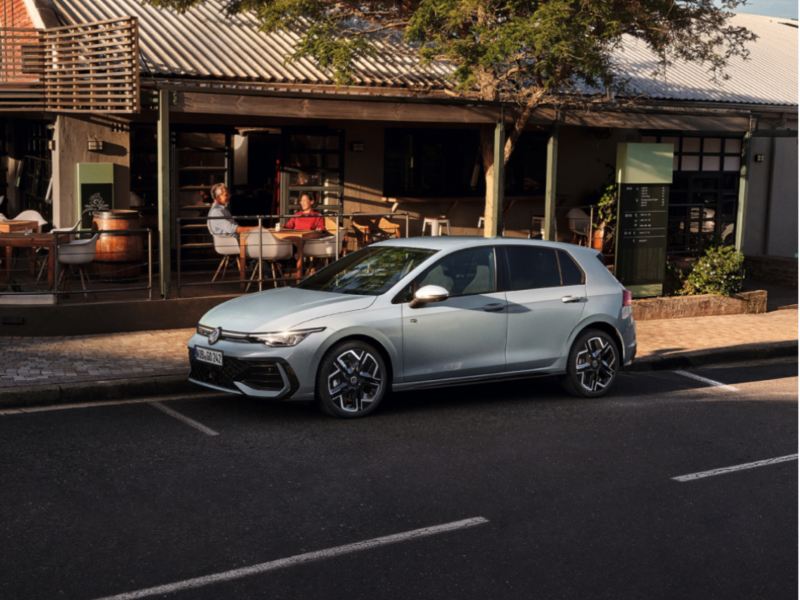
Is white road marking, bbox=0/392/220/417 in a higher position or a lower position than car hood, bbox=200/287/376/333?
lower

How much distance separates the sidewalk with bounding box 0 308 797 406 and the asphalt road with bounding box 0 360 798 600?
50cm

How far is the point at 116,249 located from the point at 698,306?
871 cm

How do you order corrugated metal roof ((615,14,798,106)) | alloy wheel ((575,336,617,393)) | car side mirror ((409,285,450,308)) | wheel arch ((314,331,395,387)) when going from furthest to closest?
corrugated metal roof ((615,14,798,106)) → alloy wheel ((575,336,617,393)) → car side mirror ((409,285,450,308)) → wheel arch ((314,331,395,387))

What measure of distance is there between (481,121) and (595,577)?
1068cm

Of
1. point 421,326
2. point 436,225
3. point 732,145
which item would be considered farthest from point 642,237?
point 732,145

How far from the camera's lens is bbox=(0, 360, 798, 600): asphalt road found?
579 cm

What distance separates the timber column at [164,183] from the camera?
1352 cm

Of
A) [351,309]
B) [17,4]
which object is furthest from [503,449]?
[17,4]

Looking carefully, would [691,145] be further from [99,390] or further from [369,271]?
[99,390]

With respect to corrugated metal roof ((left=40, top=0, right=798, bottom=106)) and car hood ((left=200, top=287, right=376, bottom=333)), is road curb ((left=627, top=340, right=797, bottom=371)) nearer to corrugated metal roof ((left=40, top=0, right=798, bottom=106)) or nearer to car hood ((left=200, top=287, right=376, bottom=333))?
car hood ((left=200, top=287, right=376, bottom=333))

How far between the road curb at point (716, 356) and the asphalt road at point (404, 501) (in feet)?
7.82

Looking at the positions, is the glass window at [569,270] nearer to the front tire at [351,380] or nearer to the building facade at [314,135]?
the front tire at [351,380]

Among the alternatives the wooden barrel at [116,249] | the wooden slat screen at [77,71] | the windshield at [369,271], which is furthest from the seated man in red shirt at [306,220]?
the windshield at [369,271]

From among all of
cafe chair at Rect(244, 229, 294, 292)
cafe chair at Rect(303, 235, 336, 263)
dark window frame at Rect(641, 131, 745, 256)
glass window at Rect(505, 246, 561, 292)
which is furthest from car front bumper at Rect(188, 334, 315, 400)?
dark window frame at Rect(641, 131, 745, 256)
